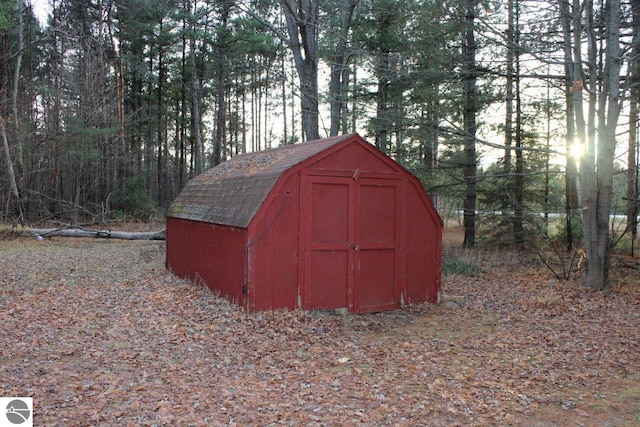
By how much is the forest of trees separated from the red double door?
2885 millimetres

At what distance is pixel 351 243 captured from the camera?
8.61 m

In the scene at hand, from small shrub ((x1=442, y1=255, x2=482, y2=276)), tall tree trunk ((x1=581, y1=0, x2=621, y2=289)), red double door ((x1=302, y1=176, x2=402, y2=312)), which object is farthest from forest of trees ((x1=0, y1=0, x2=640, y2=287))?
red double door ((x1=302, y1=176, x2=402, y2=312))

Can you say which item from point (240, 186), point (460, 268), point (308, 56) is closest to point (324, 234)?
point (240, 186)

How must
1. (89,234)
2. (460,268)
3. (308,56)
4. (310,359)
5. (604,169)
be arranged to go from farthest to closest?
(89,234)
(308,56)
(460,268)
(604,169)
(310,359)

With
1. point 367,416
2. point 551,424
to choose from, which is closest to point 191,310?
point 367,416

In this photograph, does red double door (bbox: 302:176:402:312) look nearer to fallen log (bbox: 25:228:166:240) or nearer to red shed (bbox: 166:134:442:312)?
red shed (bbox: 166:134:442:312)

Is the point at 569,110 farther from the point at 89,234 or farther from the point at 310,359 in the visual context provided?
the point at 89,234

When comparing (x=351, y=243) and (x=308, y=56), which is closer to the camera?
(x=351, y=243)

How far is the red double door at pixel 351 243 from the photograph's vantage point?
8305 mm

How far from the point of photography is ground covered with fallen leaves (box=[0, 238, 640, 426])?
15.2 ft

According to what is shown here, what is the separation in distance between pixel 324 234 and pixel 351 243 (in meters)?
0.55

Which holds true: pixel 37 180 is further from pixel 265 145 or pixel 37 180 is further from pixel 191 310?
pixel 191 310

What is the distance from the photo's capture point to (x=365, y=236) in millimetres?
8750

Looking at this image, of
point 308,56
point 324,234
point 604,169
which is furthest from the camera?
point 308,56
